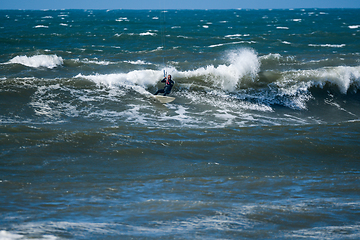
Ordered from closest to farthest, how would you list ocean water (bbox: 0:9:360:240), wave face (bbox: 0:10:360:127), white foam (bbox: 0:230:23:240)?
1. white foam (bbox: 0:230:23:240)
2. ocean water (bbox: 0:9:360:240)
3. wave face (bbox: 0:10:360:127)

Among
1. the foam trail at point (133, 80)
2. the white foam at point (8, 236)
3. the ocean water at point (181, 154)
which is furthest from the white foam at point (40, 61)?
the white foam at point (8, 236)

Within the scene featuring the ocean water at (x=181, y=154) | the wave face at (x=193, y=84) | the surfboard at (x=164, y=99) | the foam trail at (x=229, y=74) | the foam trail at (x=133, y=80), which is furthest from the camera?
the foam trail at (x=229, y=74)

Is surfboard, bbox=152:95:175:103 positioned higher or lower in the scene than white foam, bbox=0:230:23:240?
higher

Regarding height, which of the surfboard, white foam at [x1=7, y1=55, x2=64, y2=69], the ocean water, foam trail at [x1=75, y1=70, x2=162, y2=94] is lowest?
the ocean water

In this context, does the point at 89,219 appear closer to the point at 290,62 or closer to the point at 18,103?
the point at 18,103

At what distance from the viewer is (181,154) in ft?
28.9

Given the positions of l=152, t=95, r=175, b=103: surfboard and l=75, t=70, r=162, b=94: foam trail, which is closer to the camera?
l=152, t=95, r=175, b=103: surfboard

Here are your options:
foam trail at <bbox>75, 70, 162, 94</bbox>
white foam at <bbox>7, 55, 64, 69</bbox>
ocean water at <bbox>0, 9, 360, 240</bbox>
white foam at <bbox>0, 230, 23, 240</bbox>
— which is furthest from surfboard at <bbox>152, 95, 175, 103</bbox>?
white foam at <bbox>0, 230, 23, 240</bbox>

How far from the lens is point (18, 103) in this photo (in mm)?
12984

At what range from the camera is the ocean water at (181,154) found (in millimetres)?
5309

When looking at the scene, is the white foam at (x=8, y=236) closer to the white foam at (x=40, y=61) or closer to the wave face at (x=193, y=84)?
the wave face at (x=193, y=84)

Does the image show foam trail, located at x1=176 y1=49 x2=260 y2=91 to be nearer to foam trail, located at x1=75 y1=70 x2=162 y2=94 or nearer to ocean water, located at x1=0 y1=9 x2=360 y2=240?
ocean water, located at x1=0 y1=9 x2=360 y2=240

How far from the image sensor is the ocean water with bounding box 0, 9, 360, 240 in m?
5.31

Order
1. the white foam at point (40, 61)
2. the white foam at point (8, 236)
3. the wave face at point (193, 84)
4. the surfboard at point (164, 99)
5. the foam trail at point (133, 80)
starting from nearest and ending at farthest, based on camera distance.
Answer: the white foam at point (8, 236) → the wave face at point (193, 84) → the surfboard at point (164, 99) → the foam trail at point (133, 80) → the white foam at point (40, 61)
